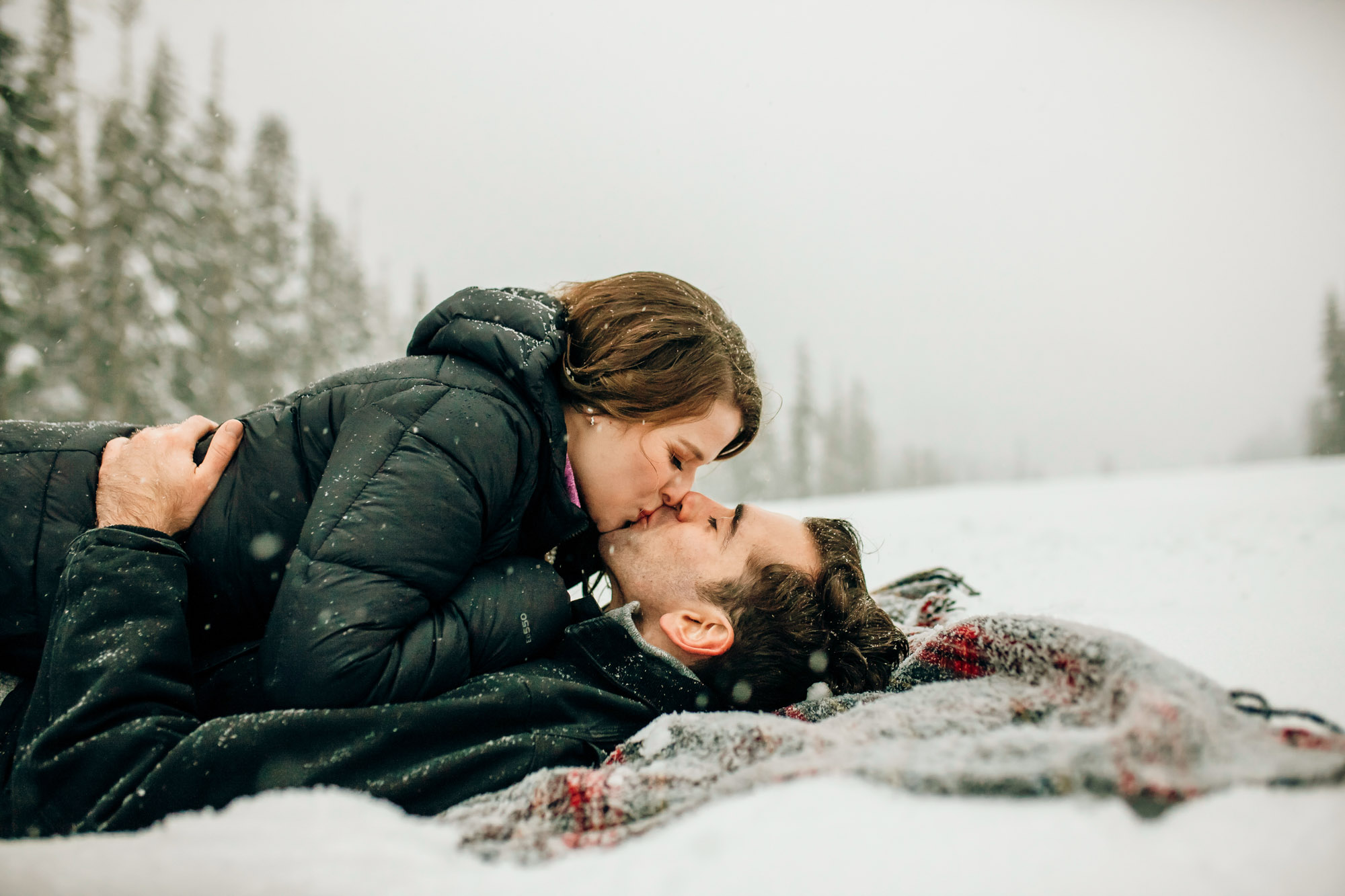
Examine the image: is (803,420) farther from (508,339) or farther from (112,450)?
(112,450)

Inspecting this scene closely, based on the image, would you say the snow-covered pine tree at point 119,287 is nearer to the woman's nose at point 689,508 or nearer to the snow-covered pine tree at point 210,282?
the snow-covered pine tree at point 210,282

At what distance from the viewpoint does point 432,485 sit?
6.11 ft

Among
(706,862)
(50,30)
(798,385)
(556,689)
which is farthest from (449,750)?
(798,385)

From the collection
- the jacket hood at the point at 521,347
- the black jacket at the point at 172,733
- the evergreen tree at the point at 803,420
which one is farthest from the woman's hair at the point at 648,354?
the evergreen tree at the point at 803,420

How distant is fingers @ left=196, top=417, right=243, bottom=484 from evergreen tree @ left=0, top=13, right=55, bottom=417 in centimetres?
1120

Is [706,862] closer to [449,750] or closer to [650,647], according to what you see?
[449,750]

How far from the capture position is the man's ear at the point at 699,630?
2246 millimetres

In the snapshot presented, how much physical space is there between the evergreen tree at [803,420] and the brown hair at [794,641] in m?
25.8

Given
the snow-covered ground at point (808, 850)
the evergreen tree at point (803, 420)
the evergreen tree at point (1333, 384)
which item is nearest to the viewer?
the snow-covered ground at point (808, 850)

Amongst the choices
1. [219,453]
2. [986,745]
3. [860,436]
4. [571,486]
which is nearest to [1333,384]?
[860,436]

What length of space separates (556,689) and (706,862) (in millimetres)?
999

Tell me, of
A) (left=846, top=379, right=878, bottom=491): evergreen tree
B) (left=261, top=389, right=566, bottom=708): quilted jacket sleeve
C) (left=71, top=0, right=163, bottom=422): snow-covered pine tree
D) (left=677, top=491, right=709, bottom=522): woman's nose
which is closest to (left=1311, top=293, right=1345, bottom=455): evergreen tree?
(left=846, top=379, right=878, bottom=491): evergreen tree

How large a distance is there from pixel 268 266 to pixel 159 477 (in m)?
18.7

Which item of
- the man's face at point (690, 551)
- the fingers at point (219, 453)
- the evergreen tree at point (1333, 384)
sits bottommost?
the man's face at point (690, 551)
